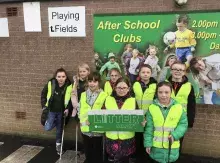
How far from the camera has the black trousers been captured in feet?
15.2

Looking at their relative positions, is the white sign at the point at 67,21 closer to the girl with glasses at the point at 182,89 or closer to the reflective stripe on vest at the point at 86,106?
the reflective stripe on vest at the point at 86,106

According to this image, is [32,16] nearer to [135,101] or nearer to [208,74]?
[135,101]

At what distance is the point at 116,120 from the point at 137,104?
0.42m

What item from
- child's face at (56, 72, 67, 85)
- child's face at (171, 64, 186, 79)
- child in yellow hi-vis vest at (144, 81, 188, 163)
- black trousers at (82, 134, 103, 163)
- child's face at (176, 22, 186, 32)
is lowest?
black trousers at (82, 134, 103, 163)

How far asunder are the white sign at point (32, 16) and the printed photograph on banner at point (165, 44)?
44.7 inches

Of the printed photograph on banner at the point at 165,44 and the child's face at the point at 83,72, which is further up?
Result: the printed photograph on banner at the point at 165,44

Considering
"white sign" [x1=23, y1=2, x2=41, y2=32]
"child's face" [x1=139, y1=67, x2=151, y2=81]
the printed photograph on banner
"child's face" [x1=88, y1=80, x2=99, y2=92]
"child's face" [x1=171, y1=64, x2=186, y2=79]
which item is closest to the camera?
"child's face" [x1=171, y1=64, x2=186, y2=79]

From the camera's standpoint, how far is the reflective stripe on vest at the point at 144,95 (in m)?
4.40

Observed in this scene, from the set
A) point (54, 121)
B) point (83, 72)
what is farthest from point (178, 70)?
point (54, 121)

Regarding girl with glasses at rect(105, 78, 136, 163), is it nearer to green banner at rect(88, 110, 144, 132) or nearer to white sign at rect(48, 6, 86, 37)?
green banner at rect(88, 110, 144, 132)

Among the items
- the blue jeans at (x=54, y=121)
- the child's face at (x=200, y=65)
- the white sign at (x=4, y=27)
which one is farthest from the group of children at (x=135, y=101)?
the white sign at (x=4, y=27)

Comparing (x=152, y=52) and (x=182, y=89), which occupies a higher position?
(x=152, y=52)

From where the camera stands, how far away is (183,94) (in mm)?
4258

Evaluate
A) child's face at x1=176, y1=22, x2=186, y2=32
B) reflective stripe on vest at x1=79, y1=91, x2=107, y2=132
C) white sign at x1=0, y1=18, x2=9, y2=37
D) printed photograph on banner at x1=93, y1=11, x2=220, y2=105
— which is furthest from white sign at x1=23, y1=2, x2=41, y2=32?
child's face at x1=176, y1=22, x2=186, y2=32
